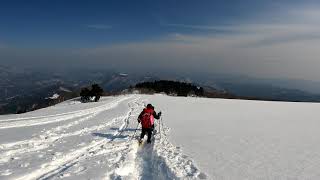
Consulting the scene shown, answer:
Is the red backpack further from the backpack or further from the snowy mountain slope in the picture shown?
the snowy mountain slope

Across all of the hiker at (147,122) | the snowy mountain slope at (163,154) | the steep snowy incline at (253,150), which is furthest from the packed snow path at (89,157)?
the steep snowy incline at (253,150)

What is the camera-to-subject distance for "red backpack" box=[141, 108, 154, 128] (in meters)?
16.7

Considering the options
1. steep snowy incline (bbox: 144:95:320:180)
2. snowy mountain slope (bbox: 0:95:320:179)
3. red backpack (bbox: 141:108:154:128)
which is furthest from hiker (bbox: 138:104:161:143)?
steep snowy incline (bbox: 144:95:320:180)

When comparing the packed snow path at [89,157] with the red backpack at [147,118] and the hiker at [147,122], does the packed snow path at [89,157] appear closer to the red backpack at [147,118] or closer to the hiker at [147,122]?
the hiker at [147,122]

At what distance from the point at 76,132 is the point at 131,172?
913 cm

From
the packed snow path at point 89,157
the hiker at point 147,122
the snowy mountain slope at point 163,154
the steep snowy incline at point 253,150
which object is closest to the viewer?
the packed snow path at point 89,157

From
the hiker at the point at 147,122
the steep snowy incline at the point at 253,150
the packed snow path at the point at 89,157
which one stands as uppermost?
the hiker at the point at 147,122

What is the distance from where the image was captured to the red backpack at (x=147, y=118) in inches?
657

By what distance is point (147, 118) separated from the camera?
55.6 ft

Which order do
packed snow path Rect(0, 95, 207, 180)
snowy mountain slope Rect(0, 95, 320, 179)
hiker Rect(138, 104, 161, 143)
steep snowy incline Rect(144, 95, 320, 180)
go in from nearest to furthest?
packed snow path Rect(0, 95, 207, 180)
snowy mountain slope Rect(0, 95, 320, 179)
steep snowy incline Rect(144, 95, 320, 180)
hiker Rect(138, 104, 161, 143)

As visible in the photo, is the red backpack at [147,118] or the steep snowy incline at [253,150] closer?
the steep snowy incline at [253,150]

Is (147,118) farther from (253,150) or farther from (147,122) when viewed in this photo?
(253,150)

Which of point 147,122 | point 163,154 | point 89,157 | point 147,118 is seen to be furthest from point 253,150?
point 89,157

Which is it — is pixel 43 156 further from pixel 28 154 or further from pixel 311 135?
pixel 311 135
